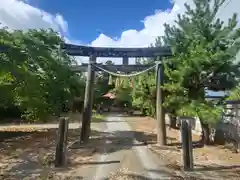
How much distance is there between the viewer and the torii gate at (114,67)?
34.3ft

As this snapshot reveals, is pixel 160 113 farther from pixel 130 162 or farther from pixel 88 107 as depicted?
pixel 130 162

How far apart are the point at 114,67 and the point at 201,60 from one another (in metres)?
3.77

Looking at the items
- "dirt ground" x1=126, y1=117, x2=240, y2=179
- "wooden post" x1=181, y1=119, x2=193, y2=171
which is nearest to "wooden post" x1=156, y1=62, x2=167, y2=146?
"dirt ground" x1=126, y1=117, x2=240, y2=179

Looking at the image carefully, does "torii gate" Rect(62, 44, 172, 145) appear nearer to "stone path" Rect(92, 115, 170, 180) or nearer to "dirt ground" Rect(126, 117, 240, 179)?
"stone path" Rect(92, 115, 170, 180)

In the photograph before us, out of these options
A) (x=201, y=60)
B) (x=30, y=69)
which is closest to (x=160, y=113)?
(x=201, y=60)

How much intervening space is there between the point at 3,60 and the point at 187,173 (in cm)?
717

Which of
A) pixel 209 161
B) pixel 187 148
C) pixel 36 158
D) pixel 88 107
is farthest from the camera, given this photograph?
pixel 88 107

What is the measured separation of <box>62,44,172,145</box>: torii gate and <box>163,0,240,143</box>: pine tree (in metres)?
0.41

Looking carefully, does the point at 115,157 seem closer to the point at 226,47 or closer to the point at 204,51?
the point at 204,51

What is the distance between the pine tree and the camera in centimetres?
901

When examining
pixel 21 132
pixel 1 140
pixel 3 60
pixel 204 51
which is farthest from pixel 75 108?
pixel 204 51

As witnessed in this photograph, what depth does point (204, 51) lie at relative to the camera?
9.01 metres

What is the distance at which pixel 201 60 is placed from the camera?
8.97m

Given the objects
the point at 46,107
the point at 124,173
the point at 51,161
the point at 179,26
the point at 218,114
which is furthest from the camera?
the point at 46,107
